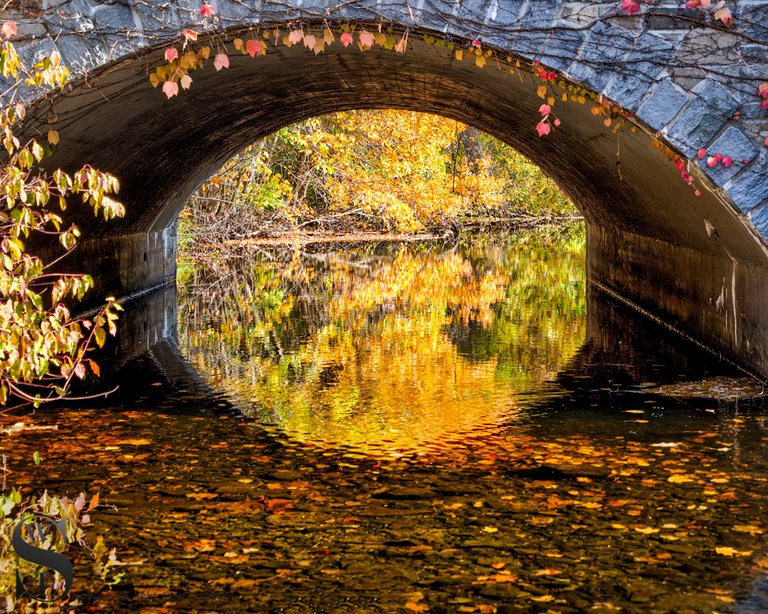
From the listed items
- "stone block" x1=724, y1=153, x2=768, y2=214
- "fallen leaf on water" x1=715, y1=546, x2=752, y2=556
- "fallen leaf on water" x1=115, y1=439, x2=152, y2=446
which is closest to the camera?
"fallen leaf on water" x1=715, y1=546, x2=752, y2=556

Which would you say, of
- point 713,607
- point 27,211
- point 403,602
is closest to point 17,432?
point 27,211

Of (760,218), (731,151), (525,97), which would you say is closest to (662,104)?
(731,151)

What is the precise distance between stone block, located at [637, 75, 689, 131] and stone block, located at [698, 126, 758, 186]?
1.32ft

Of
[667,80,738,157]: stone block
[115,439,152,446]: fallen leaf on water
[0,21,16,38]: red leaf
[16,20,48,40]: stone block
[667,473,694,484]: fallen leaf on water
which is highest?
[16,20,48,40]: stone block

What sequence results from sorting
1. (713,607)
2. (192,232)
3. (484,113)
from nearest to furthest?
(713,607) < (484,113) < (192,232)

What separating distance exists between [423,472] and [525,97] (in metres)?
5.77

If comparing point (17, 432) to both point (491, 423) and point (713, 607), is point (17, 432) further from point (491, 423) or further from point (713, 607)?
point (713, 607)

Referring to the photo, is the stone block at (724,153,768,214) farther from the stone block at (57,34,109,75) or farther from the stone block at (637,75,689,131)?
the stone block at (57,34,109,75)

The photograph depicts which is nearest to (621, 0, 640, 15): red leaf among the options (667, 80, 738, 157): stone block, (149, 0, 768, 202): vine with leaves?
(149, 0, 768, 202): vine with leaves

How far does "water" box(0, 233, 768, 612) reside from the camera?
188 inches

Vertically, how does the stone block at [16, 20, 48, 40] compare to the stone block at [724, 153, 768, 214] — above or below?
above

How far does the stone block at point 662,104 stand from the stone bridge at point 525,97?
0.03 ft

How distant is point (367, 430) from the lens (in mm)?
7984

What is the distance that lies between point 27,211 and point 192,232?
21.0 m
